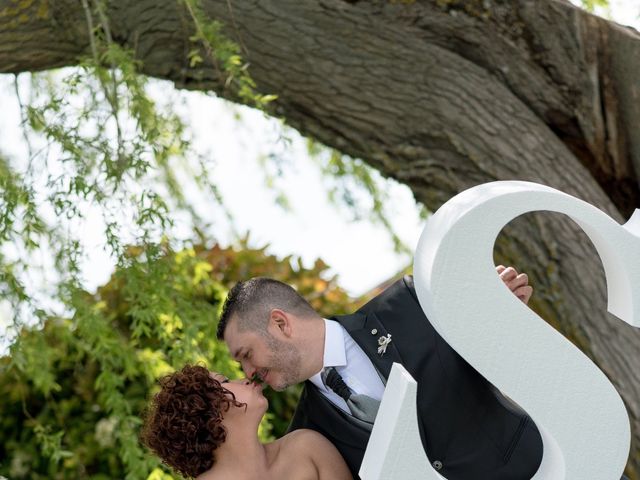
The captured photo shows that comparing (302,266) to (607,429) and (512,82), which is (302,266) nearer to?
(512,82)

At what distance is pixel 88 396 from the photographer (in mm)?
Answer: 5059

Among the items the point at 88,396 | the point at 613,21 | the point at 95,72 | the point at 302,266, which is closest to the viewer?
the point at 95,72

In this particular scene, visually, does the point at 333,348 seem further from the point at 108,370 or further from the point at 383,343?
the point at 108,370

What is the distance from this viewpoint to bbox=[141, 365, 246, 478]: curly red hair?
272 cm

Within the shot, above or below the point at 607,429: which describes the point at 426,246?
above

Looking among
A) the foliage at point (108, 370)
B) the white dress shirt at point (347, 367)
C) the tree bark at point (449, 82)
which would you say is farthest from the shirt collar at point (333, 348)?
the tree bark at point (449, 82)

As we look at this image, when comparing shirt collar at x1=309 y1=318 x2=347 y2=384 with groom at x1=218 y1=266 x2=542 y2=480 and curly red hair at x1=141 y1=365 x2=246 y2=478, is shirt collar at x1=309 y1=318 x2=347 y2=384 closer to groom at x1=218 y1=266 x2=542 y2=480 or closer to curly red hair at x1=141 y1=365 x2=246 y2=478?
groom at x1=218 y1=266 x2=542 y2=480

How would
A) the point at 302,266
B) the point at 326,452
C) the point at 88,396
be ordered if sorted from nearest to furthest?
1. the point at 326,452
2. the point at 88,396
3. the point at 302,266

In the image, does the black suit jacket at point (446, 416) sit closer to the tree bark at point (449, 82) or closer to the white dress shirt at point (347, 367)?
the white dress shirt at point (347, 367)

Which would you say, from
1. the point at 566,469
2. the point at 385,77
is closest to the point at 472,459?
the point at 566,469

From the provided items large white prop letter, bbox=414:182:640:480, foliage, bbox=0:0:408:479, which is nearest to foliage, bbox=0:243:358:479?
foliage, bbox=0:0:408:479

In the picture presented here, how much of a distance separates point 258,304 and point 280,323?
0.08 m

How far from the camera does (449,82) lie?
428 cm

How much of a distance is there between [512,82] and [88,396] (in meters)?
2.36
